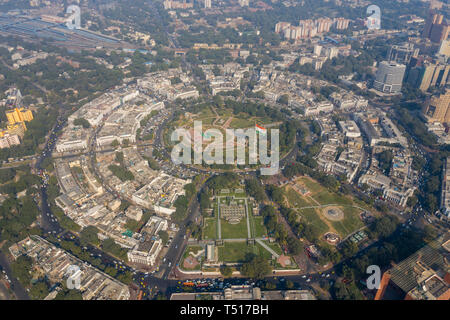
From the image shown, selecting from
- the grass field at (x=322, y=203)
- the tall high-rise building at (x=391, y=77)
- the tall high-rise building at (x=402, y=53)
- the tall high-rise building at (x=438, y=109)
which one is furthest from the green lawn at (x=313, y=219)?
the tall high-rise building at (x=402, y=53)

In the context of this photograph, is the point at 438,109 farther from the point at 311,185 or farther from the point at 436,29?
the point at 436,29

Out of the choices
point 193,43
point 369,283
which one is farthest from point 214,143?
point 193,43

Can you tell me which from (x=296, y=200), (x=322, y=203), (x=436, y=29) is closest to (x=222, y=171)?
(x=296, y=200)

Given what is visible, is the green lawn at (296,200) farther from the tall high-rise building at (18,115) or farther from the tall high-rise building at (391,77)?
the tall high-rise building at (18,115)

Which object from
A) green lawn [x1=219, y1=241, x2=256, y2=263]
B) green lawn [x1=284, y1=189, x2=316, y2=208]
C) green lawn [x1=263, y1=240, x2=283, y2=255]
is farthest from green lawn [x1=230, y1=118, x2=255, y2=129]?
green lawn [x1=219, y1=241, x2=256, y2=263]

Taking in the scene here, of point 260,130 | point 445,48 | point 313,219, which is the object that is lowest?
point 313,219

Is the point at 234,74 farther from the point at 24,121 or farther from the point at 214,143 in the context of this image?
the point at 24,121
